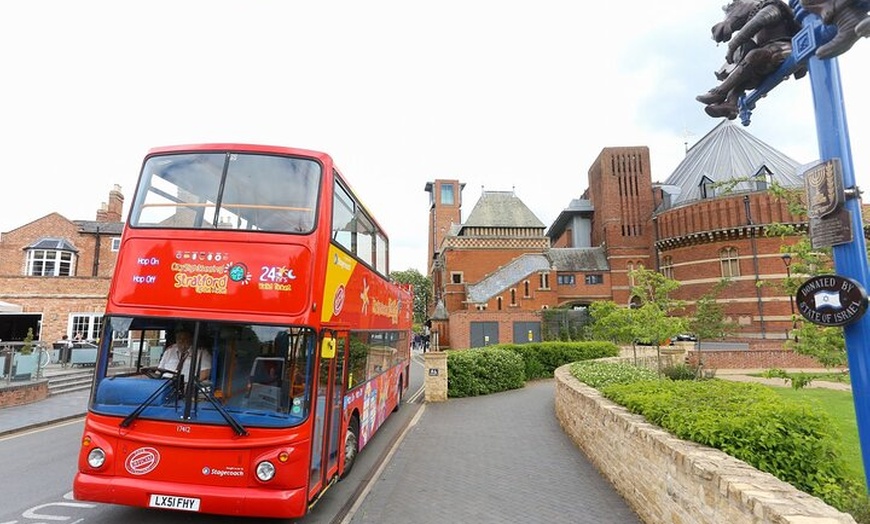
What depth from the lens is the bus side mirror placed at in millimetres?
5039

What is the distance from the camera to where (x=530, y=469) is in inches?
289

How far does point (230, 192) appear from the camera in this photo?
17.0 ft

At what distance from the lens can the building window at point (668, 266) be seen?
38594 millimetres

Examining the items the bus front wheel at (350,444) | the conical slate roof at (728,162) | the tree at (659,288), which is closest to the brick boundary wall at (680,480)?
the bus front wheel at (350,444)

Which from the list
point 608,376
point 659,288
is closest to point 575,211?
point 659,288

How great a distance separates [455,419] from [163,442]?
26.3ft

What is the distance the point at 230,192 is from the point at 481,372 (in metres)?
11.8

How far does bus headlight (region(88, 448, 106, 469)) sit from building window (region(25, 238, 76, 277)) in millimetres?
33885

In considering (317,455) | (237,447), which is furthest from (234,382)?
(317,455)

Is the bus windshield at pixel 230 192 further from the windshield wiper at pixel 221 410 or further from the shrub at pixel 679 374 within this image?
the shrub at pixel 679 374

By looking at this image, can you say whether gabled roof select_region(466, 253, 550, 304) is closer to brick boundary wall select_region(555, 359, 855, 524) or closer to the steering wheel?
brick boundary wall select_region(555, 359, 855, 524)

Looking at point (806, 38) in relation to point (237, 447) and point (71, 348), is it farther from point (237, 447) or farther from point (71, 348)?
point (71, 348)

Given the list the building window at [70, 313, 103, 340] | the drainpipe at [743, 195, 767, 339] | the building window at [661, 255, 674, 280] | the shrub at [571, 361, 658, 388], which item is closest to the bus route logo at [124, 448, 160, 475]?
the shrub at [571, 361, 658, 388]

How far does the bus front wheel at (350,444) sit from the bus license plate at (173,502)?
2340 mm
